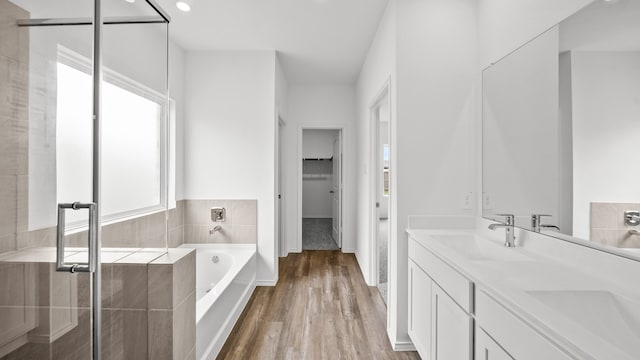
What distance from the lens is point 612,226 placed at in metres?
1.22

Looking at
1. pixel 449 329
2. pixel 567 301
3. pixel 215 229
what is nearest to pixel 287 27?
pixel 215 229

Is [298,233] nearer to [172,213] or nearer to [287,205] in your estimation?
[287,205]

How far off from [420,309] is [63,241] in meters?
1.87

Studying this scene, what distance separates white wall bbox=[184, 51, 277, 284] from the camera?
355 cm

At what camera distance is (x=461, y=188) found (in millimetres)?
2252

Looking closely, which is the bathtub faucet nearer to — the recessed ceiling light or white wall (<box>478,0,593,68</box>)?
the recessed ceiling light

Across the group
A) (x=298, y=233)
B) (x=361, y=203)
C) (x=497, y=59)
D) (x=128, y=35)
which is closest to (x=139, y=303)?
(x=128, y=35)

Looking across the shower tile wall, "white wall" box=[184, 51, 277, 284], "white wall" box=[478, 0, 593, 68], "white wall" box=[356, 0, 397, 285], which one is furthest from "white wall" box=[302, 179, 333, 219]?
the shower tile wall

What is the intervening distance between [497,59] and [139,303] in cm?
245

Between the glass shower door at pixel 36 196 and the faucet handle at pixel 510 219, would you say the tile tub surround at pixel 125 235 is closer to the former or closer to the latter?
the glass shower door at pixel 36 196

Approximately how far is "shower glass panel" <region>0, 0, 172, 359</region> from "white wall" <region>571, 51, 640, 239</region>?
192 centimetres

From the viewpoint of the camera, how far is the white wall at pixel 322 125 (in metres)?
4.79

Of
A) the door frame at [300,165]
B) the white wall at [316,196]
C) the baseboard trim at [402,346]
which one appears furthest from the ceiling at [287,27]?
the white wall at [316,196]

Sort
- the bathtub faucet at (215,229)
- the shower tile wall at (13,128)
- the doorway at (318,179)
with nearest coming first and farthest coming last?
the shower tile wall at (13,128) → the bathtub faucet at (215,229) → the doorway at (318,179)
